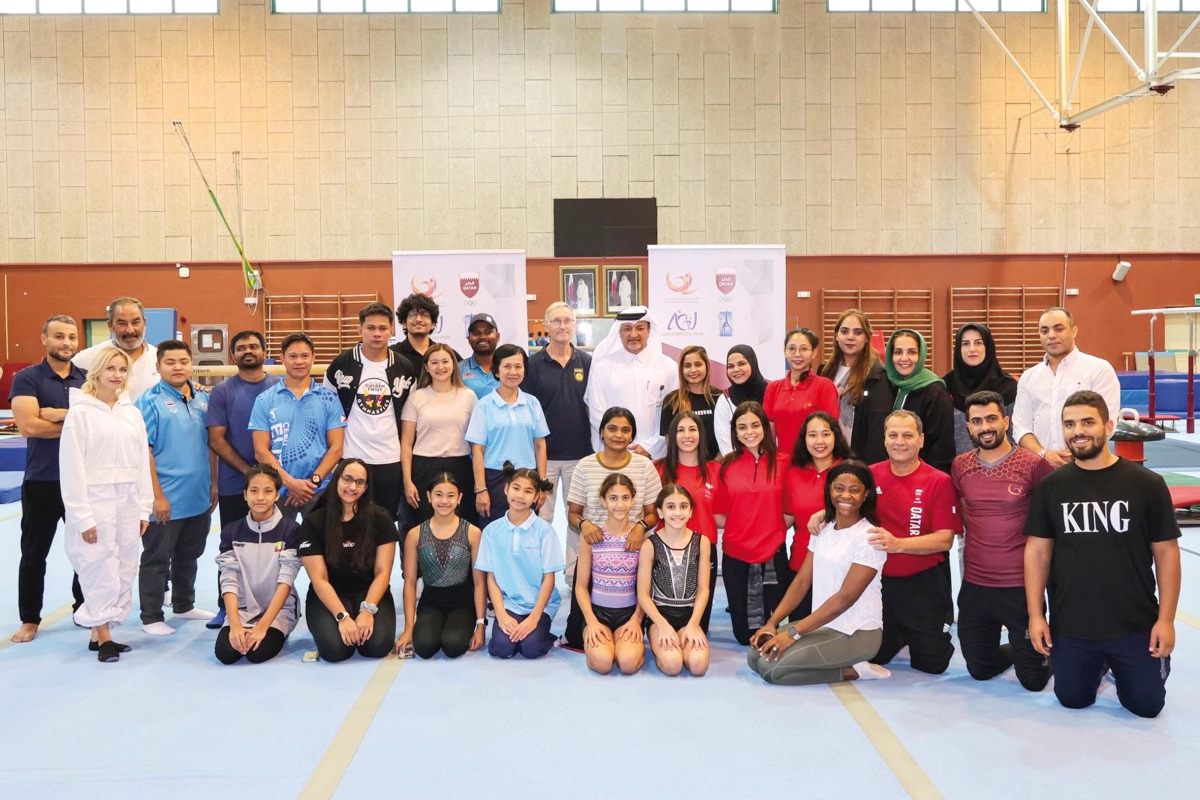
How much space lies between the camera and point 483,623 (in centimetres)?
437

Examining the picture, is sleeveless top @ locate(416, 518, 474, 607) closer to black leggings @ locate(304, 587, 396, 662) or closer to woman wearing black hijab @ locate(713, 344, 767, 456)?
black leggings @ locate(304, 587, 396, 662)

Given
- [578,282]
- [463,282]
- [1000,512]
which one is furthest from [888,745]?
[578,282]

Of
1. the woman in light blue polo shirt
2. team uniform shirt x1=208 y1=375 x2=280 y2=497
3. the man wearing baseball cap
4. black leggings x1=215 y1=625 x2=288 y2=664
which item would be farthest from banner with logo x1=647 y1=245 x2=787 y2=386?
black leggings x1=215 y1=625 x2=288 y2=664

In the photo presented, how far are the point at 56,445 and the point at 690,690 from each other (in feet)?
11.2

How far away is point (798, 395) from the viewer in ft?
15.7

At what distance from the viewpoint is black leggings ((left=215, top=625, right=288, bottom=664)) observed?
4102mm

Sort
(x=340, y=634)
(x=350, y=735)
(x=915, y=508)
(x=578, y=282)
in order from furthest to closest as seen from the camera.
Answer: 1. (x=578, y=282)
2. (x=340, y=634)
3. (x=915, y=508)
4. (x=350, y=735)

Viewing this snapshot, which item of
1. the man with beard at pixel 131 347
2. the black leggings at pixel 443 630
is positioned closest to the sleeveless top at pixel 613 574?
the black leggings at pixel 443 630

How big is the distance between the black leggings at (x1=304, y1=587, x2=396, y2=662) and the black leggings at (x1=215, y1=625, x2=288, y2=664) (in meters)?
0.18

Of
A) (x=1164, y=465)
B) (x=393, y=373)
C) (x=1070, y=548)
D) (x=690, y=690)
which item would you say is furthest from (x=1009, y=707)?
(x=1164, y=465)

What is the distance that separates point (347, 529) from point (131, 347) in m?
1.79

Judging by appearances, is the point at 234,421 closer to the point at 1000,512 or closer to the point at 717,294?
the point at 1000,512

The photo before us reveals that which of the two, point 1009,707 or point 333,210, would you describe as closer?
point 1009,707

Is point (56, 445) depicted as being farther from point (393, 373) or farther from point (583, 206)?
point (583, 206)
